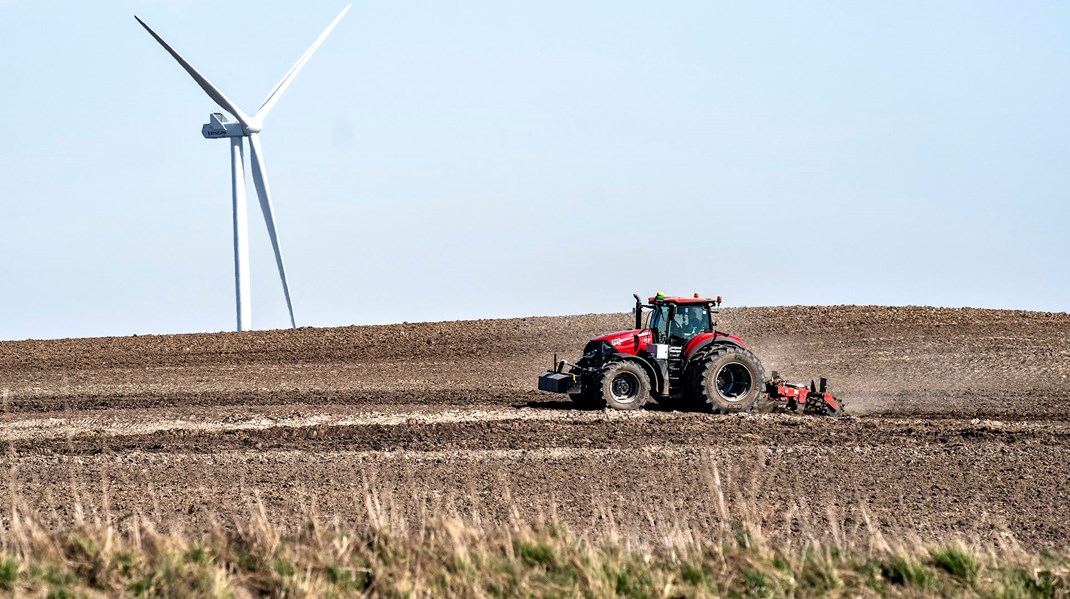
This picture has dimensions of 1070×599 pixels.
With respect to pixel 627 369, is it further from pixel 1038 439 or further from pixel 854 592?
pixel 854 592

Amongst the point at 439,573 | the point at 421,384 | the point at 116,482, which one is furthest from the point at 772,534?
the point at 421,384

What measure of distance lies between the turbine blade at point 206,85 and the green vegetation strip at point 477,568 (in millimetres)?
28335

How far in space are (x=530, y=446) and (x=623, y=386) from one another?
382 centimetres

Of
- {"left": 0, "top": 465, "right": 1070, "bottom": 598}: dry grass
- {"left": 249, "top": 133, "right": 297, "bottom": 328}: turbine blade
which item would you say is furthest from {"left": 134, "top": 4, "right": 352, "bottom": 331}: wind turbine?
{"left": 0, "top": 465, "right": 1070, "bottom": 598}: dry grass

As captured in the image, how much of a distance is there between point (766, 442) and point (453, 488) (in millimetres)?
5541

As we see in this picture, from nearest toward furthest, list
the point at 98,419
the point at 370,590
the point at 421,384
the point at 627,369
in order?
the point at 370,590 → the point at 627,369 → the point at 98,419 → the point at 421,384

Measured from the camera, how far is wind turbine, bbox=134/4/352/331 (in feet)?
119

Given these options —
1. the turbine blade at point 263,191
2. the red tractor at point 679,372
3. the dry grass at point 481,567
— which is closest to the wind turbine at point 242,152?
the turbine blade at point 263,191

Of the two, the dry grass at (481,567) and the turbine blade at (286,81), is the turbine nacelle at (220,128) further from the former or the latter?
the dry grass at (481,567)

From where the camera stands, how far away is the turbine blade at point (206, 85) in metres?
35.3

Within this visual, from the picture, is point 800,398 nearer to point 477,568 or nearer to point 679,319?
point 679,319

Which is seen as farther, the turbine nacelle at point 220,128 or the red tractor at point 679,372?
the turbine nacelle at point 220,128

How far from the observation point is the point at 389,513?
11.9 meters

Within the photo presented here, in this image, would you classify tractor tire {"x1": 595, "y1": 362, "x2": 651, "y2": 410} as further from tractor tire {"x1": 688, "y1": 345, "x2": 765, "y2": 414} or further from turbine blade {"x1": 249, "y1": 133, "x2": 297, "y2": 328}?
turbine blade {"x1": 249, "y1": 133, "x2": 297, "y2": 328}
